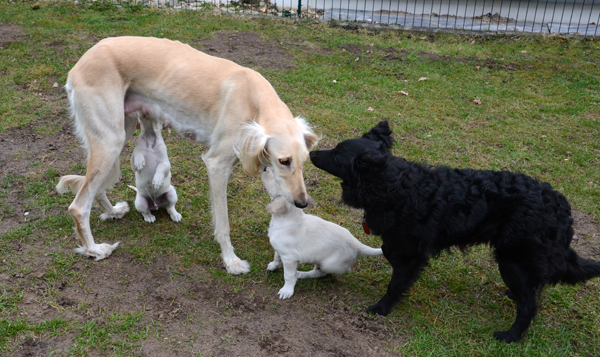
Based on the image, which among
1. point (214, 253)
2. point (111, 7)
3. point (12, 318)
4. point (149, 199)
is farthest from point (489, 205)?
point (111, 7)

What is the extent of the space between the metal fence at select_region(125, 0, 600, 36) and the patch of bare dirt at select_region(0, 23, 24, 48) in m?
3.32

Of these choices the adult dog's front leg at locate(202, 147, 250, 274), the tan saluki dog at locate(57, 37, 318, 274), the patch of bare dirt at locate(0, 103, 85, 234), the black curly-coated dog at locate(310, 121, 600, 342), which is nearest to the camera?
the black curly-coated dog at locate(310, 121, 600, 342)

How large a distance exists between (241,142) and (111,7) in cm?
876

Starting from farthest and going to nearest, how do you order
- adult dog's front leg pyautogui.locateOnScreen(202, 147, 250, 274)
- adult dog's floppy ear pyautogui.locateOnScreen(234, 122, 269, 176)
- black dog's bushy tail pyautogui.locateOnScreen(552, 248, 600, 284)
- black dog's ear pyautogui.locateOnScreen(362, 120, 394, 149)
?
adult dog's front leg pyautogui.locateOnScreen(202, 147, 250, 274) < black dog's ear pyautogui.locateOnScreen(362, 120, 394, 149) < adult dog's floppy ear pyautogui.locateOnScreen(234, 122, 269, 176) < black dog's bushy tail pyautogui.locateOnScreen(552, 248, 600, 284)

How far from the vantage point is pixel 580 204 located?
191 inches

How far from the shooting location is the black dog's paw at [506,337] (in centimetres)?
324

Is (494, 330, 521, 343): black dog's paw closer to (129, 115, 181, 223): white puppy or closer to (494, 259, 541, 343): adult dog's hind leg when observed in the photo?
(494, 259, 541, 343): adult dog's hind leg

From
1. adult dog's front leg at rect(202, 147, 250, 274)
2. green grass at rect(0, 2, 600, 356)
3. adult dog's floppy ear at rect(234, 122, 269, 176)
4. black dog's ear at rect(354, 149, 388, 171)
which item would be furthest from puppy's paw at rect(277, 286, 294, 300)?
black dog's ear at rect(354, 149, 388, 171)

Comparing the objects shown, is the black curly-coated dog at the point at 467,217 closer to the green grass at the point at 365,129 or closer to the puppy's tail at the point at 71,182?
the green grass at the point at 365,129

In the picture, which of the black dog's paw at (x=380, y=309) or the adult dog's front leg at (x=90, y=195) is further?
the adult dog's front leg at (x=90, y=195)

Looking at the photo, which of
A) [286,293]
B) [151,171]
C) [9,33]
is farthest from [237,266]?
[9,33]

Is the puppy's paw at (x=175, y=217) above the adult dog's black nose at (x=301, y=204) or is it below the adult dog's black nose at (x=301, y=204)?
below

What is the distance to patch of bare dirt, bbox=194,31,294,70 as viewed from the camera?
8.18 metres

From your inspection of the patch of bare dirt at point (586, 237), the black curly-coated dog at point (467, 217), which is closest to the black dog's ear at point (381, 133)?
the black curly-coated dog at point (467, 217)
